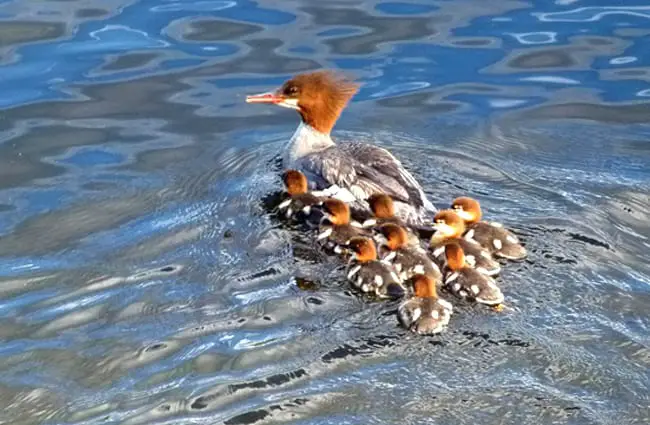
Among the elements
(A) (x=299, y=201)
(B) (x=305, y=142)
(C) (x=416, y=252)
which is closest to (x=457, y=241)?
(C) (x=416, y=252)

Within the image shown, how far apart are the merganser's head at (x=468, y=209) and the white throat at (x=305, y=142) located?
5.35 feet

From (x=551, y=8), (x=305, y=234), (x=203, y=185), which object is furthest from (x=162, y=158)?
(x=551, y=8)

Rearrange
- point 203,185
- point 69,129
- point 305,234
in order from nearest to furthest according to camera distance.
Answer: point 305,234 → point 203,185 → point 69,129

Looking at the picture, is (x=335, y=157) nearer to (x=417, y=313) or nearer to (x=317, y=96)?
(x=317, y=96)

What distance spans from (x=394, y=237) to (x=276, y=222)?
3.18 feet

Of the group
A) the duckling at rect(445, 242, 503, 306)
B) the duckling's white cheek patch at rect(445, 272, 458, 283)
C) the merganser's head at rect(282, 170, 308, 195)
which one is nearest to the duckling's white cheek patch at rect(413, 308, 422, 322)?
the duckling at rect(445, 242, 503, 306)

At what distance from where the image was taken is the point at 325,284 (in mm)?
7410

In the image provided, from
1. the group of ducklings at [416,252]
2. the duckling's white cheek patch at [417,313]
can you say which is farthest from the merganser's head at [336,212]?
the duckling's white cheek patch at [417,313]

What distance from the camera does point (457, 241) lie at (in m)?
7.73

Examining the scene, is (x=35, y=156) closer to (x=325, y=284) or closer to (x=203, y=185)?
(x=203, y=185)

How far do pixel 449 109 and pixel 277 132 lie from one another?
1.38m

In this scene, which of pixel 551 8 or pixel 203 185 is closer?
pixel 203 185

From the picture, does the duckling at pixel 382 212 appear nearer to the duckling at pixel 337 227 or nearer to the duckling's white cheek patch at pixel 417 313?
the duckling at pixel 337 227

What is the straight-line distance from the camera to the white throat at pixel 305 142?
9328 mm
